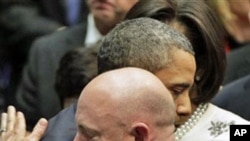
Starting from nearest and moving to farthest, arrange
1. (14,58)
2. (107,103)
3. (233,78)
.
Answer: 1. (107,103)
2. (233,78)
3. (14,58)

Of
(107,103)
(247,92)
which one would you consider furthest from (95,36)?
(107,103)

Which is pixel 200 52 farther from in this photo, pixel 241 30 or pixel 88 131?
pixel 241 30

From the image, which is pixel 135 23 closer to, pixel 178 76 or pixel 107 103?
pixel 178 76

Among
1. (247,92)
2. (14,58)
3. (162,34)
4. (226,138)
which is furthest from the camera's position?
(14,58)

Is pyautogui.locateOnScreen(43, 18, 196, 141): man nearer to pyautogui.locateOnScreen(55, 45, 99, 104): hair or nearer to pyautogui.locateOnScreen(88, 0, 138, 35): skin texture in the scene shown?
pyautogui.locateOnScreen(55, 45, 99, 104): hair

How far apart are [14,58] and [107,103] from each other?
4.06 meters

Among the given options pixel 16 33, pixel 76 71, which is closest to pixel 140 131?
pixel 76 71

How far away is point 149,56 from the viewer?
378cm

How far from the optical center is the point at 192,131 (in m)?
4.28

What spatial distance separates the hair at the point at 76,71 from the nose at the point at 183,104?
45.7 inches

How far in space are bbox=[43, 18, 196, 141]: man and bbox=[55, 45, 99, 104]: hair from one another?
120 centimetres

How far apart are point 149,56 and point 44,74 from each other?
2620 mm

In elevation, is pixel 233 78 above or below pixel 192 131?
below

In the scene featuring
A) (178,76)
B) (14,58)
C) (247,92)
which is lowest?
(14,58)
